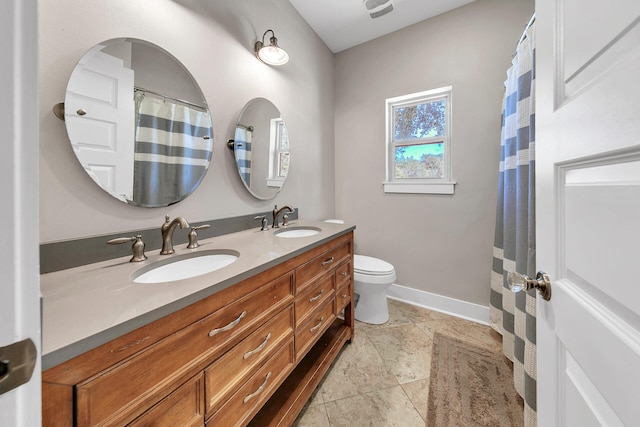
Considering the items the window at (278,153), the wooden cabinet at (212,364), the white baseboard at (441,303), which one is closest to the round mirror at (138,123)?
the window at (278,153)

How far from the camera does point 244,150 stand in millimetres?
1464

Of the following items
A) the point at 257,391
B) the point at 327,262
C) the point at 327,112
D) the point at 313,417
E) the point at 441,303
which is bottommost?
→ the point at 313,417

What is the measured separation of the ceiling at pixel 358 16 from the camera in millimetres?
1871

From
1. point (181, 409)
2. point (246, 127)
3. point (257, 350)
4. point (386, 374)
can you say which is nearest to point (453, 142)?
point (246, 127)

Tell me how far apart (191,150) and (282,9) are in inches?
57.3

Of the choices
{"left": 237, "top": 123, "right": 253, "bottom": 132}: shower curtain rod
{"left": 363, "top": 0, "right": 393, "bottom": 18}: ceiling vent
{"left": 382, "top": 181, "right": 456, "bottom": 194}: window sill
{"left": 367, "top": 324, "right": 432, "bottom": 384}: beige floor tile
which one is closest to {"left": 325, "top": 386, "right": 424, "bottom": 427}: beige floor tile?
{"left": 367, "top": 324, "right": 432, "bottom": 384}: beige floor tile

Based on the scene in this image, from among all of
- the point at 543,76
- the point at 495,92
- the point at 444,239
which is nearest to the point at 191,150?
the point at 543,76

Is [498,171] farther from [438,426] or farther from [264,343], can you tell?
[264,343]

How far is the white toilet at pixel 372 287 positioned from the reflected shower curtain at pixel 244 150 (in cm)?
113

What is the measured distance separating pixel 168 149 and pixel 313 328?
116cm

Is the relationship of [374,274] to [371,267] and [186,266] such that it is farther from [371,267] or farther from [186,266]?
[186,266]

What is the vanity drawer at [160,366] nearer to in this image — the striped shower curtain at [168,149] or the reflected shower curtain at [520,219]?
the striped shower curtain at [168,149]

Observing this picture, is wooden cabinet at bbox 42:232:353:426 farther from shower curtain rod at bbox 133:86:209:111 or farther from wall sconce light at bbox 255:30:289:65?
wall sconce light at bbox 255:30:289:65

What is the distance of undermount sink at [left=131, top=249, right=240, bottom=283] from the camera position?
0.87 meters
